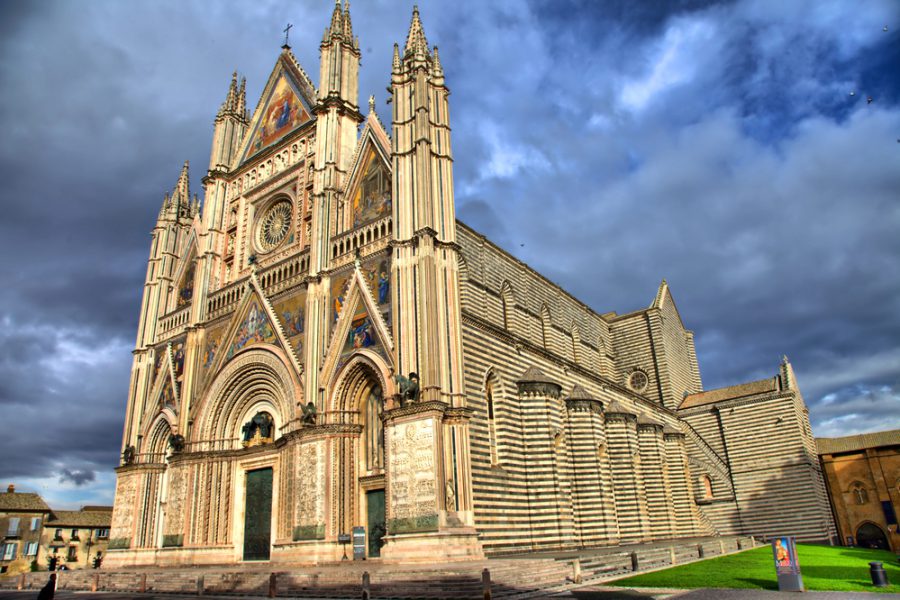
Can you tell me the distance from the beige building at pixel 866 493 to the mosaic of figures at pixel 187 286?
126 ft

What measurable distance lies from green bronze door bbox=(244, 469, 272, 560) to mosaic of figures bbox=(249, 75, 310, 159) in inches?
570

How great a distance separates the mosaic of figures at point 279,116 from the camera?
28.4 metres

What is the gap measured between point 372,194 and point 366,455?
29.3ft

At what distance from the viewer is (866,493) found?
38.9m

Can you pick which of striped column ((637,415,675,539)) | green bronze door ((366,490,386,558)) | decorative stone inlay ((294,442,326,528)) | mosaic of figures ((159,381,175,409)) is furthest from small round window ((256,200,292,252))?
striped column ((637,415,675,539))

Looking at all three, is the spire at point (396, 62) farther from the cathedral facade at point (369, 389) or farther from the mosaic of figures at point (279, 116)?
the mosaic of figures at point (279, 116)

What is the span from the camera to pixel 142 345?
30.3m

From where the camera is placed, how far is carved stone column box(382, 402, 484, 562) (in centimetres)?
1661

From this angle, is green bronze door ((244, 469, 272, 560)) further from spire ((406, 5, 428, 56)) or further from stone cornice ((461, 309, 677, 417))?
spire ((406, 5, 428, 56))

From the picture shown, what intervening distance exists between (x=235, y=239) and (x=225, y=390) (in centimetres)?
727

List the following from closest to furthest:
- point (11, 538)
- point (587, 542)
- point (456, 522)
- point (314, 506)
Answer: point (456, 522)
point (314, 506)
point (587, 542)
point (11, 538)

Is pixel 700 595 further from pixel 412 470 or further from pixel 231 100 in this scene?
pixel 231 100

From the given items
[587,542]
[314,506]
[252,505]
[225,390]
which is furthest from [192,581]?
[587,542]

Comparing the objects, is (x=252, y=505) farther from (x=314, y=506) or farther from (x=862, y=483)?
(x=862, y=483)
